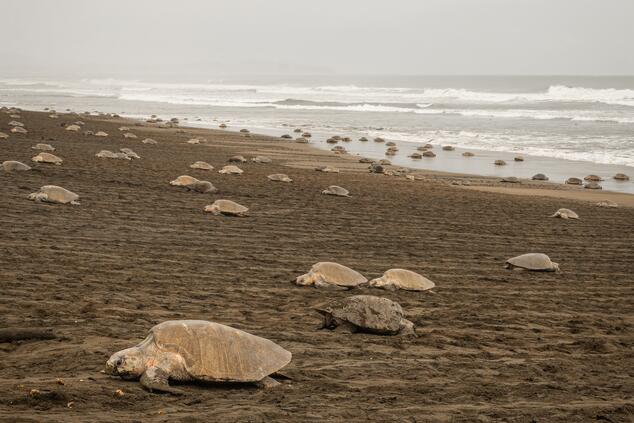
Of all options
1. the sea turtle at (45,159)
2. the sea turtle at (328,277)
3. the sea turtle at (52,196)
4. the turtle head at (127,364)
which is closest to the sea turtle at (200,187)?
the sea turtle at (52,196)

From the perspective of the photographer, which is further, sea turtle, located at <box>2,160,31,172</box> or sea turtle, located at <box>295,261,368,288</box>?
sea turtle, located at <box>2,160,31,172</box>

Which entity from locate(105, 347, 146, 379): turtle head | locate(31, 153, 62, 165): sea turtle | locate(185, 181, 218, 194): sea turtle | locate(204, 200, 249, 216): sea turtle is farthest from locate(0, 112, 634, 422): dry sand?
locate(31, 153, 62, 165): sea turtle

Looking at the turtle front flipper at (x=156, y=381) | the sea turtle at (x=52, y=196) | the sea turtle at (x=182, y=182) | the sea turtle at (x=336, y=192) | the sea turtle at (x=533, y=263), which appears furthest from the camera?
the sea turtle at (x=336, y=192)

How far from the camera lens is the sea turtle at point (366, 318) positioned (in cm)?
650

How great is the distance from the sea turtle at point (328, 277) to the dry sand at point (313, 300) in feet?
0.50

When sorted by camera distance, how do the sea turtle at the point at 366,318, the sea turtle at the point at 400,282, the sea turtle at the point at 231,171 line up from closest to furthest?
1. the sea turtle at the point at 366,318
2. the sea turtle at the point at 400,282
3. the sea turtle at the point at 231,171

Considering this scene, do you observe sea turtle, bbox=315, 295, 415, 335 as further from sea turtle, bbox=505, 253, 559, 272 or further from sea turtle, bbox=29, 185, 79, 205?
sea turtle, bbox=29, 185, 79, 205

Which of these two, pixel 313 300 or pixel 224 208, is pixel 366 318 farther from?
pixel 224 208

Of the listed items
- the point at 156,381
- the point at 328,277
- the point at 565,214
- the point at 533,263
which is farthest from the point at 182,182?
the point at 156,381

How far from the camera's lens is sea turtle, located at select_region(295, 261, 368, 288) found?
321 inches

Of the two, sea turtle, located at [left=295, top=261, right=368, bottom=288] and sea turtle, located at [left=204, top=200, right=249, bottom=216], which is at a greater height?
sea turtle, located at [left=204, top=200, right=249, bottom=216]

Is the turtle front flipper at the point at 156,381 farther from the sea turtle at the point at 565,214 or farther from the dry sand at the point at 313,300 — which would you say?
the sea turtle at the point at 565,214

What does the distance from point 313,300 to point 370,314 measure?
4.07 ft

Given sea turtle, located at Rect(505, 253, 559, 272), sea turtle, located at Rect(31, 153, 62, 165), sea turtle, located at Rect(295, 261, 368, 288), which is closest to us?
sea turtle, located at Rect(295, 261, 368, 288)
